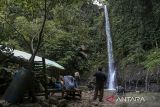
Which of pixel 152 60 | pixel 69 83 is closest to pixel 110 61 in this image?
pixel 152 60

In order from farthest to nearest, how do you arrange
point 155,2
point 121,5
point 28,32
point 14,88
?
1. point 121,5
2. point 155,2
3. point 28,32
4. point 14,88

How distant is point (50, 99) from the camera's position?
42.7 feet

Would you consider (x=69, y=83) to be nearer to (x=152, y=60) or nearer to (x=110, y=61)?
(x=152, y=60)

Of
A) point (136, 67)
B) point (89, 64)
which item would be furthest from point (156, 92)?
point (89, 64)

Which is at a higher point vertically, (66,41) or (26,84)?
(66,41)

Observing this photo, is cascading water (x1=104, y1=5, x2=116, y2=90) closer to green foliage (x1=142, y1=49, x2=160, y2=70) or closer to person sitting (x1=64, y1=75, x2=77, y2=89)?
green foliage (x1=142, y1=49, x2=160, y2=70)

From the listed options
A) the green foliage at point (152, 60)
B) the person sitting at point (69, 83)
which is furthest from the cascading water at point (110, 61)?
the person sitting at point (69, 83)

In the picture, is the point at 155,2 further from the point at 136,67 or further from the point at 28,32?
the point at 28,32

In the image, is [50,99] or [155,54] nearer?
[50,99]

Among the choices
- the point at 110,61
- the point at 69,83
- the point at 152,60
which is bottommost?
the point at 69,83

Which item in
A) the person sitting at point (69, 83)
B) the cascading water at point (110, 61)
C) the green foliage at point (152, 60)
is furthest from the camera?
the cascading water at point (110, 61)

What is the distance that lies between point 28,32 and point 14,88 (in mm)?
11345

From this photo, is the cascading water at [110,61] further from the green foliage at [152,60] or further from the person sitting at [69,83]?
the person sitting at [69,83]

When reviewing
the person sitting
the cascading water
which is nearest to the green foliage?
the cascading water
